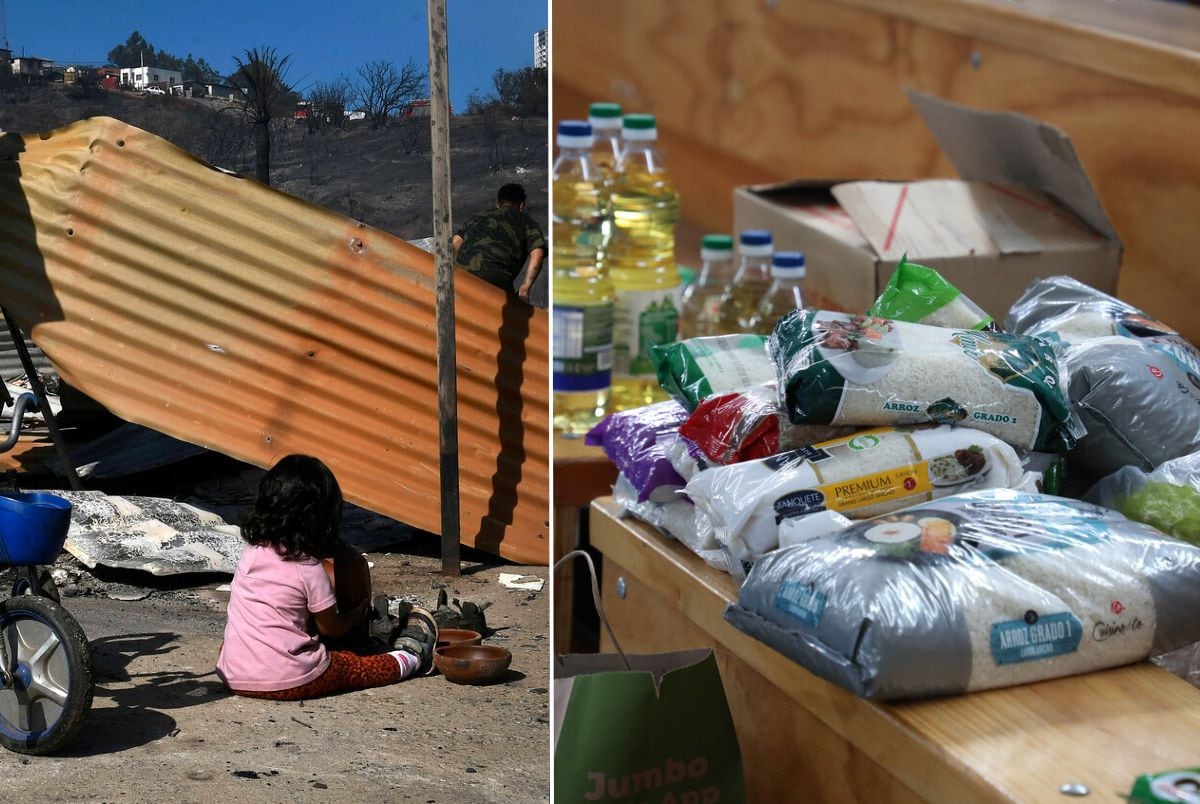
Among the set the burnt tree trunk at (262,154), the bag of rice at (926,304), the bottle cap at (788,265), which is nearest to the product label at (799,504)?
the bag of rice at (926,304)

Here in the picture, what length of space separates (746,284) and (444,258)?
1.28 m

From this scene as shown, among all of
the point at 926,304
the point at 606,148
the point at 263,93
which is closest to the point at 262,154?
the point at 263,93

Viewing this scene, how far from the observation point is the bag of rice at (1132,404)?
1.70 metres

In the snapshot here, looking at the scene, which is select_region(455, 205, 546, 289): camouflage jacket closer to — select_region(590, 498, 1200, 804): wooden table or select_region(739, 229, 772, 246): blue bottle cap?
select_region(590, 498, 1200, 804): wooden table

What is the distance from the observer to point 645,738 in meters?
1.43

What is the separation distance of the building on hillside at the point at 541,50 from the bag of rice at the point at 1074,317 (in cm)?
83

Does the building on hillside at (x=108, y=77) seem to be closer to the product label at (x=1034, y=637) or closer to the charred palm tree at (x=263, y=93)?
the charred palm tree at (x=263, y=93)

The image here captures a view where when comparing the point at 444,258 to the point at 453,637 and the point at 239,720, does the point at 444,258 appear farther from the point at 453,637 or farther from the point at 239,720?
the point at 239,720

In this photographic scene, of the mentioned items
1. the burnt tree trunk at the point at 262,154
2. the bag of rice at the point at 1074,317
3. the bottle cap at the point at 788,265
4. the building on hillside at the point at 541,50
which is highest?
the building on hillside at the point at 541,50

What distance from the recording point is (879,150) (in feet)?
11.8

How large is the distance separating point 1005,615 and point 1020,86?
6.88 ft

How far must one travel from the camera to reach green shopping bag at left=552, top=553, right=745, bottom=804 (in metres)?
1.39

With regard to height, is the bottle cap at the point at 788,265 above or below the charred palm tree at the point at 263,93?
below

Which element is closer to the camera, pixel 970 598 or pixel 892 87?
pixel 970 598
